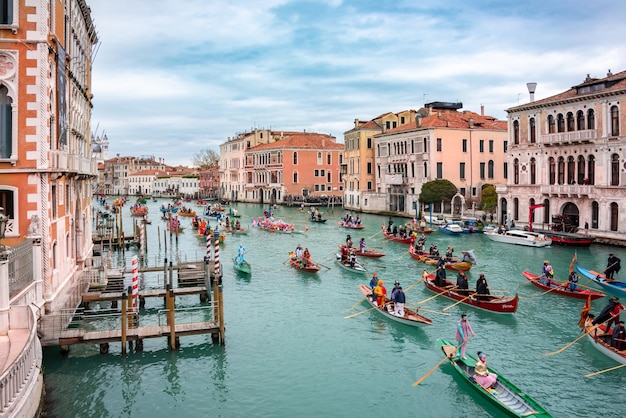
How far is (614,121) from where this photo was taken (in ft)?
101

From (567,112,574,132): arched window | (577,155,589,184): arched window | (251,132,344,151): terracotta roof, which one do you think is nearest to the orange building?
(251,132,344,151): terracotta roof

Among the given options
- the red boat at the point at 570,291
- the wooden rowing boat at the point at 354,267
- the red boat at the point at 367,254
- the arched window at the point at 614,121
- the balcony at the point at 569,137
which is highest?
the arched window at the point at 614,121

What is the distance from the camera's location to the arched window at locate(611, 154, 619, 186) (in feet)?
101

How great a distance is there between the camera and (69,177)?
1669 centimetres

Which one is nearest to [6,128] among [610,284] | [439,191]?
[610,284]

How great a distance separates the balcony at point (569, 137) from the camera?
1250 inches

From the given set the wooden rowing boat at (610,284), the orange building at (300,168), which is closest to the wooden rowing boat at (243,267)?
the wooden rowing boat at (610,284)

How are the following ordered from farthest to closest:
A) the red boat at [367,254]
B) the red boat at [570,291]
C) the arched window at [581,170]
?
the arched window at [581,170], the red boat at [367,254], the red boat at [570,291]

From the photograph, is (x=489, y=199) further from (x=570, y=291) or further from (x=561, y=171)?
(x=570, y=291)

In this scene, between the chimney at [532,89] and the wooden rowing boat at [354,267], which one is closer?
the wooden rowing boat at [354,267]

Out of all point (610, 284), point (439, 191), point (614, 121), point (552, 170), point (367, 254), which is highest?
point (614, 121)

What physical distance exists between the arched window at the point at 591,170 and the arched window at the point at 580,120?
182cm

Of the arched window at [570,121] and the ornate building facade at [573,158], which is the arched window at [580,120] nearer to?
the ornate building facade at [573,158]

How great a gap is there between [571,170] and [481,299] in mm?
19503
